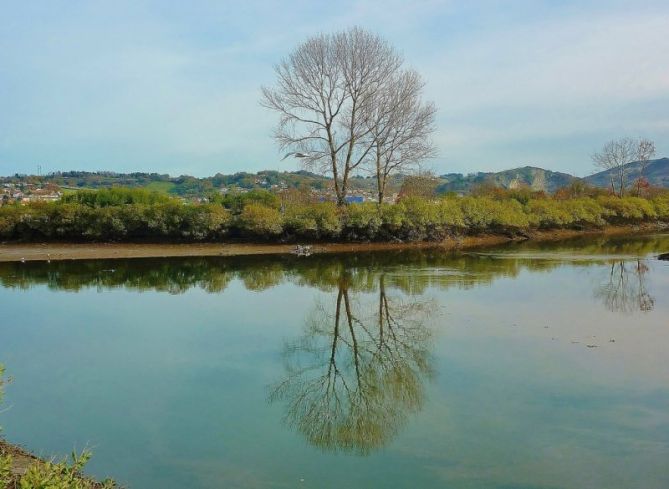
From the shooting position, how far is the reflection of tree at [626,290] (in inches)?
486

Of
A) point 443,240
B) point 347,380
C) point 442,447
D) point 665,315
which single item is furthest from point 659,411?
point 443,240

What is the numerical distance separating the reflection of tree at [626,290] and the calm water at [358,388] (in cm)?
11

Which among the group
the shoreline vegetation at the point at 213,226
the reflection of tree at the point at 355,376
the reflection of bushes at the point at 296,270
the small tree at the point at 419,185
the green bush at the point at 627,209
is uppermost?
the small tree at the point at 419,185

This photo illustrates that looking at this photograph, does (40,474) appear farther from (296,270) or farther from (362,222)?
(362,222)

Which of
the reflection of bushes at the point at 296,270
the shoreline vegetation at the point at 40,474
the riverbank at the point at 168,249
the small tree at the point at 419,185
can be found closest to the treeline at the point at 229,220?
the riverbank at the point at 168,249

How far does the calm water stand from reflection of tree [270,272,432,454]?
33 mm

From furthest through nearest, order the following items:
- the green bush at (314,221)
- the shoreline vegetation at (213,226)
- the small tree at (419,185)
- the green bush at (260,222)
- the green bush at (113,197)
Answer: the small tree at (419,185), the green bush at (113,197), the green bush at (314,221), the green bush at (260,222), the shoreline vegetation at (213,226)

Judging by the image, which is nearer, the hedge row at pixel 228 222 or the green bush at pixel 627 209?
the hedge row at pixel 228 222

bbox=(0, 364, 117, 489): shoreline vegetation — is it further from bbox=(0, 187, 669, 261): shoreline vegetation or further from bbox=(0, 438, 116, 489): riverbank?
bbox=(0, 187, 669, 261): shoreline vegetation

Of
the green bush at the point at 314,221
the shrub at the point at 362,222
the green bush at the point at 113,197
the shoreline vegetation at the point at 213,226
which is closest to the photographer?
the shoreline vegetation at the point at 213,226

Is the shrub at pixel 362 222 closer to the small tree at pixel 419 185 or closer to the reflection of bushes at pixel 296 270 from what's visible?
the reflection of bushes at pixel 296 270

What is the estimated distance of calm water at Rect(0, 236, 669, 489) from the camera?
5367 millimetres

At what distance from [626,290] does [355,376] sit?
9.33m

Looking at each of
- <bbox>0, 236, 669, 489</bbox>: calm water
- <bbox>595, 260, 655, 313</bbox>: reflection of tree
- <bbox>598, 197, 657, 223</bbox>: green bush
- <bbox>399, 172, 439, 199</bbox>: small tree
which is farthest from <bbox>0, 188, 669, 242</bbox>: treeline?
<bbox>598, 197, 657, 223</bbox>: green bush
